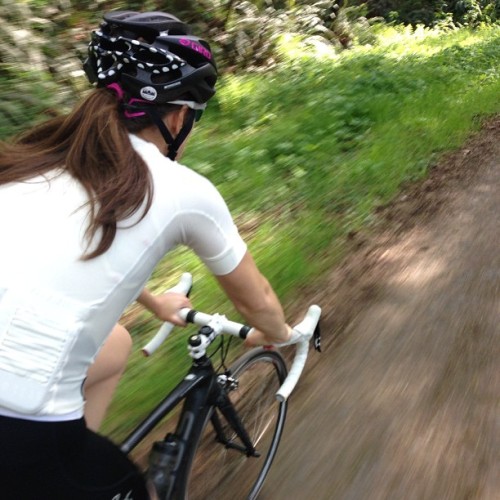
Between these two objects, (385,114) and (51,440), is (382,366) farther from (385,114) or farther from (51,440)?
(385,114)

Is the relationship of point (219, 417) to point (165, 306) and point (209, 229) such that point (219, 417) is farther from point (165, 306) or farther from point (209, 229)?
point (209, 229)

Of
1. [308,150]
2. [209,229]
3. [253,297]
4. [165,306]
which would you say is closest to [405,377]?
[165,306]

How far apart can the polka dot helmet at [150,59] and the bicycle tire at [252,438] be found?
135 cm

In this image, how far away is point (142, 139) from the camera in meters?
1.55

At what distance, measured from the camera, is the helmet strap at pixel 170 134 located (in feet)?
5.17

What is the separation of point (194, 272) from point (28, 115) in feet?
8.15

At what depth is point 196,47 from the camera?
1.67 meters

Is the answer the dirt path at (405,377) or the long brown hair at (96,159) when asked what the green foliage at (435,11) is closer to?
the dirt path at (405,377)

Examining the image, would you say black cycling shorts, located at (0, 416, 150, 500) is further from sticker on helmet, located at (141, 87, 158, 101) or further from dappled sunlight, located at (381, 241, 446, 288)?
dappled sunlight, located at (381, 241, 446, 288)

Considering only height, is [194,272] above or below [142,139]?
below

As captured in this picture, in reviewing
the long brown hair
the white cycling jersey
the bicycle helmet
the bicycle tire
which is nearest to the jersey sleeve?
the white cycling jersey

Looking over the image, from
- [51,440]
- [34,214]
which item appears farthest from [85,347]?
[34,214]

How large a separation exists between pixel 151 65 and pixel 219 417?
1.56 metres

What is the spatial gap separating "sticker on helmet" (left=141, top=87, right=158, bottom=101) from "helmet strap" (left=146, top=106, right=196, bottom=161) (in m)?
0.03
